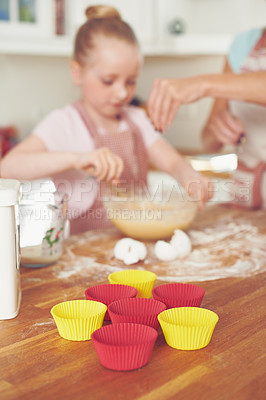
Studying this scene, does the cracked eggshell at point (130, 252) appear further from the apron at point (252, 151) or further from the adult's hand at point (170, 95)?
the apron at point (252, 151)

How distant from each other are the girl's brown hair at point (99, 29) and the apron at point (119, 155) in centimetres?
18

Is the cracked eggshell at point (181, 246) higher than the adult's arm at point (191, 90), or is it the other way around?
the adult's arm at point (191, 90)

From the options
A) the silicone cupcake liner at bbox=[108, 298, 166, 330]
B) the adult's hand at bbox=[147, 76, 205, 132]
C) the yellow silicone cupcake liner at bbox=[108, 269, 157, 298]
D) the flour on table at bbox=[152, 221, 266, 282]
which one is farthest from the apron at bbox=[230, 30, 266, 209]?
the silicone cupcake liner at bbox=[108, 298, 166, 330]

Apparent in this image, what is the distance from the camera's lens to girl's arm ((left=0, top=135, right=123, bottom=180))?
108 cm

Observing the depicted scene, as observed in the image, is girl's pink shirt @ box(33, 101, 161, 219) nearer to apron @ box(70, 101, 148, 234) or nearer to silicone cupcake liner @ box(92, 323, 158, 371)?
apron @ box(70, 101, 148, 234)

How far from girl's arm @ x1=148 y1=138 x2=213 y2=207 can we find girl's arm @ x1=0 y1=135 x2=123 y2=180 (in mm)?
274

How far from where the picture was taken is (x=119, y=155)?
5.01ft

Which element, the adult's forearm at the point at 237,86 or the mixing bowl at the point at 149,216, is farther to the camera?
the adult's forearm at the point at 237,86

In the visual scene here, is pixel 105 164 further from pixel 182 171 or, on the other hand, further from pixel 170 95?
pixel 182 171

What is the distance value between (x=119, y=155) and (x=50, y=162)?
35 centimetres

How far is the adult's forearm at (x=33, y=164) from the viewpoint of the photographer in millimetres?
1208

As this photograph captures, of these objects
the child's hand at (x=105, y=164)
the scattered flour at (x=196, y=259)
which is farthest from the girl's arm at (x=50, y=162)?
the scattered flour at (x=196, y=259)

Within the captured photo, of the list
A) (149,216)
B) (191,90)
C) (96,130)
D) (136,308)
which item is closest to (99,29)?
(96,130)

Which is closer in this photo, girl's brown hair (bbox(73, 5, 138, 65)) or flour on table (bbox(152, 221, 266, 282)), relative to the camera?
flour on table (bbox(152, 221, 266, 282))
